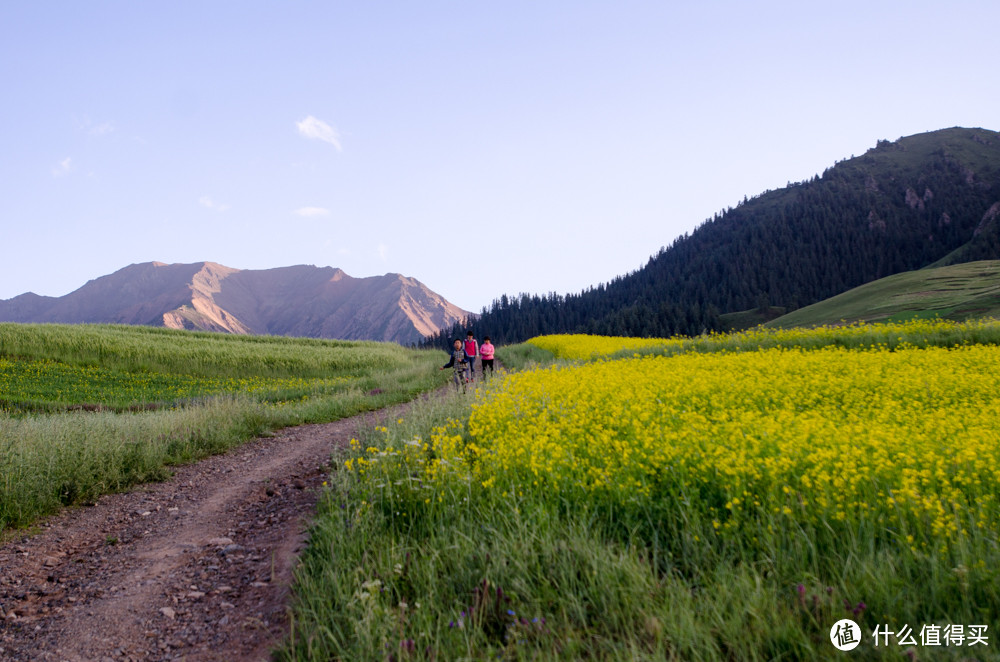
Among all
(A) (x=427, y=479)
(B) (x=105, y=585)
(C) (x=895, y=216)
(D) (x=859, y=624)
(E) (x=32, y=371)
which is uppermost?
(C) (x=895, y=216)

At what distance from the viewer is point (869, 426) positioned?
5641 millimetres

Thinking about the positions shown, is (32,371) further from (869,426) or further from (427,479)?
(869,426)

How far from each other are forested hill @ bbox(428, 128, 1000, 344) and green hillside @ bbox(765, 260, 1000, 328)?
53547mm

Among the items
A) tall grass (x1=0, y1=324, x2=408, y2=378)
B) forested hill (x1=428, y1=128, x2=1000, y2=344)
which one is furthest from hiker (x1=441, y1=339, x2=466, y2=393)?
forested hill (x1=428, y1=128, x2=1000, y2=344)

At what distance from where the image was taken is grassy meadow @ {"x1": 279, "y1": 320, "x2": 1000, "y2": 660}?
2844 millimetres

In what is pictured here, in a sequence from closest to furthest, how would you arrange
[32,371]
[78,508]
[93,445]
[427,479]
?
[427,479], [78,508], [93,445], [32,371]

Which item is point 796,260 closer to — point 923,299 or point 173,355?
point 923,299

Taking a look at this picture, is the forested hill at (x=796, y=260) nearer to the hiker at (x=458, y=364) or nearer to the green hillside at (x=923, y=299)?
the green hillside at (x=923, y=299)

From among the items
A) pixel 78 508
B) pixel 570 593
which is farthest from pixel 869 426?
pixel 78 508

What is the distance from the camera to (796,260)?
142 meters

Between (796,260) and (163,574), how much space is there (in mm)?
164606

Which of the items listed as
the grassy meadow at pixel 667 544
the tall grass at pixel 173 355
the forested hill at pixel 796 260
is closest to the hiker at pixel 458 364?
the grassy meadow at pixel 667 544

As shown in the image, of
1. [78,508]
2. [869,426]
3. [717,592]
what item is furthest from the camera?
[78,508]

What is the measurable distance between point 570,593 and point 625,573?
17.0 inches
